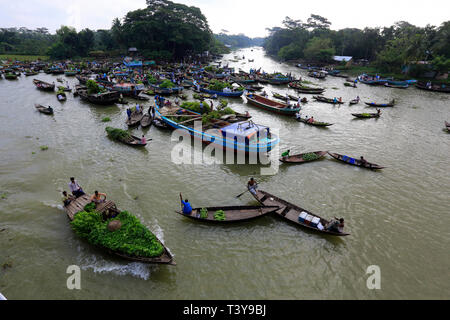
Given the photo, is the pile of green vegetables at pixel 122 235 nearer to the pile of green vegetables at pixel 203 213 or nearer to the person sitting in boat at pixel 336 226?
the pile of green vegetables at pixel 203 213

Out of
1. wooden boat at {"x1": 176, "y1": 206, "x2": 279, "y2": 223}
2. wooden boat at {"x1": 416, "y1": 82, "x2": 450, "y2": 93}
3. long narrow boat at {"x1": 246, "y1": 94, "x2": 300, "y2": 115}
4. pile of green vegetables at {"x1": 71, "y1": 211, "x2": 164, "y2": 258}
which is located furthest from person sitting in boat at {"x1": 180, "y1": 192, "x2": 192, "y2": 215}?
wooden boat at {"x1": 416, "y1": 82, "x2": 450, "y2": 93}

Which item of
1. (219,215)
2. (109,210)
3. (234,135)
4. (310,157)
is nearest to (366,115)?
(310,157)

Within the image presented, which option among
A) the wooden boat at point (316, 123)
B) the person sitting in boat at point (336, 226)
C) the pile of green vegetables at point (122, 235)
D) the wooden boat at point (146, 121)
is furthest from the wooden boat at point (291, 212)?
the wooden boat at point (146, 121)

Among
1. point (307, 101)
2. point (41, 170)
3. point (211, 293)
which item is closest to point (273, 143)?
point (211, 293)

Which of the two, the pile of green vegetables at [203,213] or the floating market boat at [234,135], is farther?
the floating market boat at [234,135]

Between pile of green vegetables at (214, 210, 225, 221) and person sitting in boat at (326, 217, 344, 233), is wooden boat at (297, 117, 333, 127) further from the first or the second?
pile of green vegetables at (214, 210, 225, 221)

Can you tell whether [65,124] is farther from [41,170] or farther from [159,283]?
[159,283]

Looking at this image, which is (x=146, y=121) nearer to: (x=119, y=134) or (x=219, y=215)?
(x=119, y=134)

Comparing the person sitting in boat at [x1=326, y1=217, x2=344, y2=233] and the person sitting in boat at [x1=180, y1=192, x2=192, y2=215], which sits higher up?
the person sitting in boat at [x1=180, y1=192, x2=192, y2=215]
